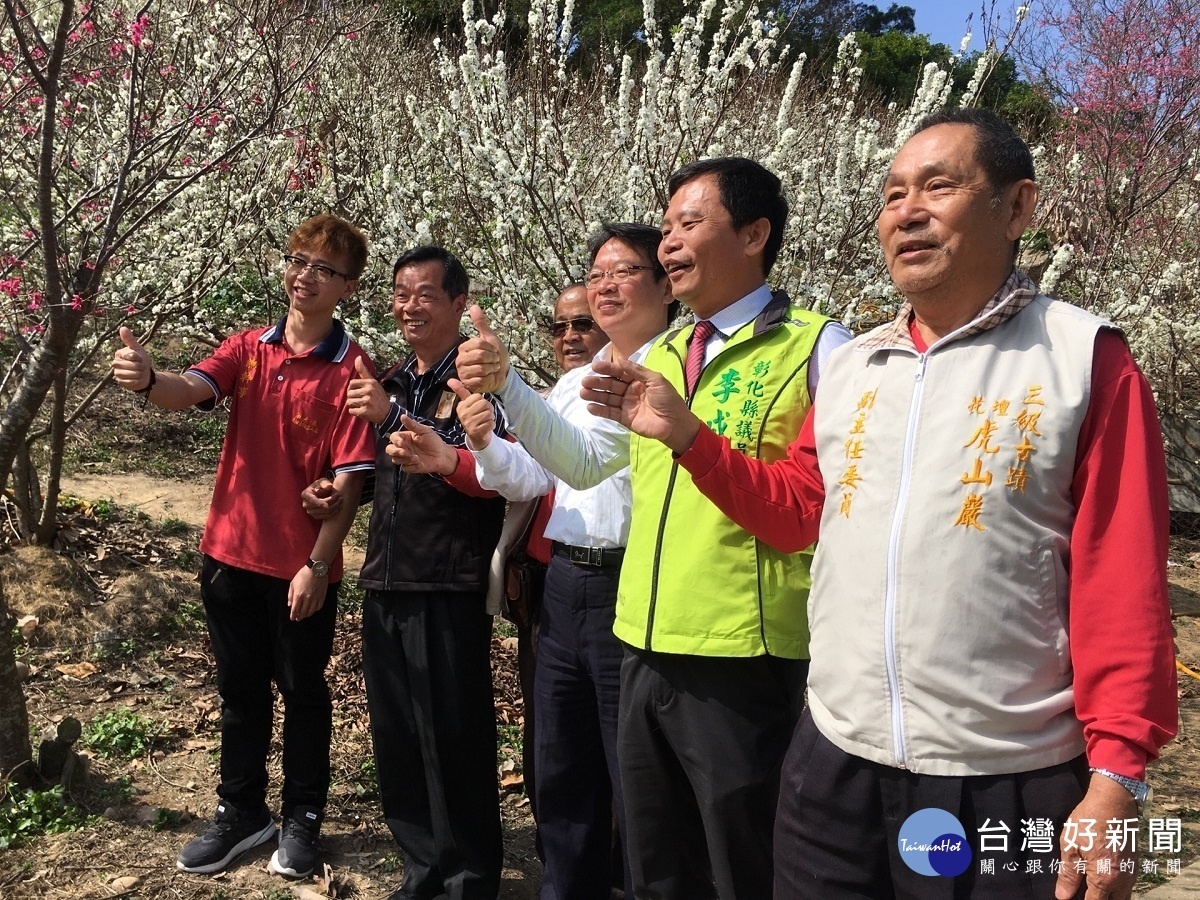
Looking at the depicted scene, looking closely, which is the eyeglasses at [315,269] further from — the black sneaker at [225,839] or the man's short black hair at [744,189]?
the black sneaker at [225,839]

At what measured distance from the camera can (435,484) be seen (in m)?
2.92

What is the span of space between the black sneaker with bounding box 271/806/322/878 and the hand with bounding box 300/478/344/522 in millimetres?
1018

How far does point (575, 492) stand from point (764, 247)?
0.90 metres

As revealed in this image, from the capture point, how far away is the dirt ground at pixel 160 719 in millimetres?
3162

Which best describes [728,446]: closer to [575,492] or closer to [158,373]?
[575,492]

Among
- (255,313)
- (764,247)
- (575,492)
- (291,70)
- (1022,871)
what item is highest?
(291,70)

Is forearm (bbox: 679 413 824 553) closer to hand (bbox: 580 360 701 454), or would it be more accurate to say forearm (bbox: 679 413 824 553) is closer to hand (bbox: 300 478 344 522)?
hand (bbox: 580 360 701 454)

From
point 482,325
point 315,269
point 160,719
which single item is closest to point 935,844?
point 482,325

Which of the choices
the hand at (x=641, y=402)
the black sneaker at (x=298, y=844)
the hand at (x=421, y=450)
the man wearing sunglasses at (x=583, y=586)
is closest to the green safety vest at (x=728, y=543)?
the hand at (x=641, y=402)

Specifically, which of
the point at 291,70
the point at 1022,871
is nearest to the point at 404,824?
the point at 1022,871

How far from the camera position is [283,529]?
3146 mm

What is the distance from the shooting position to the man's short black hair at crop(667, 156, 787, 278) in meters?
2.25

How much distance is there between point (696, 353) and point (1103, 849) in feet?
4.24

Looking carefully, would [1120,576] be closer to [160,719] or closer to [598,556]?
[598,556]
